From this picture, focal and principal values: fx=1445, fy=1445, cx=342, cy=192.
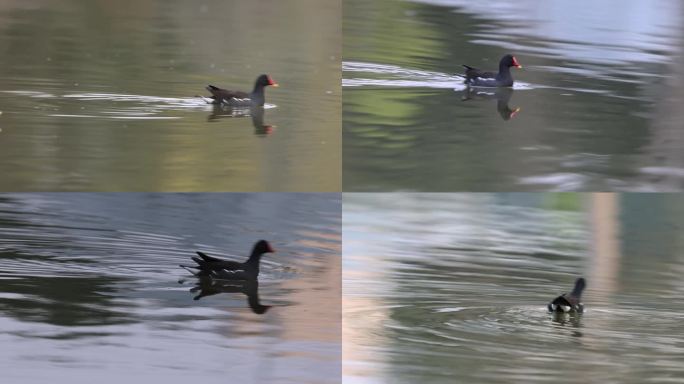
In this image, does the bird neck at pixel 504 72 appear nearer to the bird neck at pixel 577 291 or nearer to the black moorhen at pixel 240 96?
the black moorhen at pixel 240 96

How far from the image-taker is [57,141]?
46.0 feet

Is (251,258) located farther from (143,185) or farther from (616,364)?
(616,364)

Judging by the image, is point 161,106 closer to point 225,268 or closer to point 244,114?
point 244,114

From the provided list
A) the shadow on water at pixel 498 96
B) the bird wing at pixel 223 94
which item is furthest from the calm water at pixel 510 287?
the bird wing at pixel 223 94

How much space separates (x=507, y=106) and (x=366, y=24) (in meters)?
5.14

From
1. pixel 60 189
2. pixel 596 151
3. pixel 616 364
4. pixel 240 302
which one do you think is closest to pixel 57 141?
pixel 60 189

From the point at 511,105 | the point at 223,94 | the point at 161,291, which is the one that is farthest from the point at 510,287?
the point at 223,94

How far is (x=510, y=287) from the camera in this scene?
1242 cm

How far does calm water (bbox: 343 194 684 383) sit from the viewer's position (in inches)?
379

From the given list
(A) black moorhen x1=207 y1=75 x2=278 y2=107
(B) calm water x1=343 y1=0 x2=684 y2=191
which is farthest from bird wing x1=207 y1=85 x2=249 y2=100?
(B) calm water x1=343 y1=0 x2=684 y2=191

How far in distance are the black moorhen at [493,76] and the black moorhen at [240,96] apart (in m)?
2.40

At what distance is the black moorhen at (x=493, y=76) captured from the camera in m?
16.5

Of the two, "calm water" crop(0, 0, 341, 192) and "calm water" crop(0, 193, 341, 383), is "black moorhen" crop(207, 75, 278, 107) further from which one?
"calm water" crop(0, 193, 341, 383)

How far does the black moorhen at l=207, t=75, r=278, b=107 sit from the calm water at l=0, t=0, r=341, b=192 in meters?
0.18
